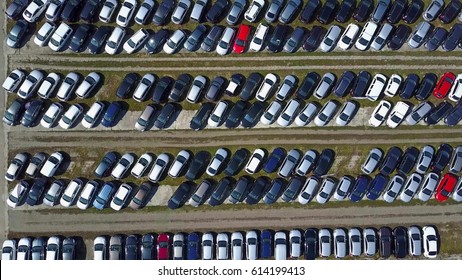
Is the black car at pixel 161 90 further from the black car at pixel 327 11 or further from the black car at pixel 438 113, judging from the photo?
the black car at pixel 438 113

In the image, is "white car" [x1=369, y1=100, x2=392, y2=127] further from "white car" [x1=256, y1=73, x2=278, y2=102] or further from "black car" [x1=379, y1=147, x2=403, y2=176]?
"white car" [x1=256, y1=73, x2=278, y2=102]

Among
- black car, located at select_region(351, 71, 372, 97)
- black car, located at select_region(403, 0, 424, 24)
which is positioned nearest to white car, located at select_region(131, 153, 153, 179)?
black car, located at select_region(351, 71, 372, 97)

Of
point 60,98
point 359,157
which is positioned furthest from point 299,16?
point 60,98

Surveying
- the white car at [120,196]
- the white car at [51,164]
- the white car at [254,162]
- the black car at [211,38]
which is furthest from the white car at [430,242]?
the white car at [51,164]

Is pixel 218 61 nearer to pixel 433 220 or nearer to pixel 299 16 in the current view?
pixel 299 16

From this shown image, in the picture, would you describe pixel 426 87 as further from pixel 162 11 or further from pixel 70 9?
pixel 70 9
